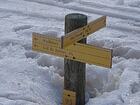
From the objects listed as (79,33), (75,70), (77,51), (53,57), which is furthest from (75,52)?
(53,57)

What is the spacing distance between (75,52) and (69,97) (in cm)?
68

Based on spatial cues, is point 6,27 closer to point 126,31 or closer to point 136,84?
point 126,31

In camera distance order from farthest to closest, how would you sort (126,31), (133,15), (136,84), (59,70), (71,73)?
(133,15), (126,31), (59,70), (136,84), (71,73)

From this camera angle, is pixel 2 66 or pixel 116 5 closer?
pixel 2 66

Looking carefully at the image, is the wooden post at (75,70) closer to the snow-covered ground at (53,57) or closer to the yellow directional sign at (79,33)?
the yellow directional sign at (79,33)

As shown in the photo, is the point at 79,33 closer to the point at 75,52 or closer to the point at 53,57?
the point at 75,52

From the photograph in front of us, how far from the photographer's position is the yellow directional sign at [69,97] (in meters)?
4.45

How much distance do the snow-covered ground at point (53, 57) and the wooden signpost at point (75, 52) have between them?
0.30 metres

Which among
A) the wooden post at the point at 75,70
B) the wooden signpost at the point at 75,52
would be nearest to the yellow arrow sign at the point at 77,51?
the wooden signpost at the point at 75,52

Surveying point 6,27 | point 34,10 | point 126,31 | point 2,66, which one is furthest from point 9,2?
point 2,66

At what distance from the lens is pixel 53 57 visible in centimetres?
556

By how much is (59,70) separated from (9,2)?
11.6ft

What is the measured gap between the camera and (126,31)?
22.7 ft

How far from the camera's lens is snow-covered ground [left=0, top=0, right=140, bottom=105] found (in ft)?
15.5
